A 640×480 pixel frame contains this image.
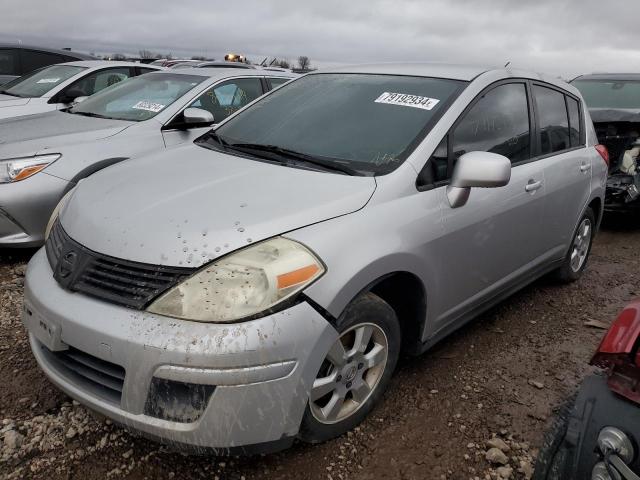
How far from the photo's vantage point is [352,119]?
2795mm

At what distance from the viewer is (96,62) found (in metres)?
7.23

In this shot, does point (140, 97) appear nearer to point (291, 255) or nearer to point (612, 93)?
point (291, 255)

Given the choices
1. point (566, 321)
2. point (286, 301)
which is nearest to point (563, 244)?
point (566, 321)

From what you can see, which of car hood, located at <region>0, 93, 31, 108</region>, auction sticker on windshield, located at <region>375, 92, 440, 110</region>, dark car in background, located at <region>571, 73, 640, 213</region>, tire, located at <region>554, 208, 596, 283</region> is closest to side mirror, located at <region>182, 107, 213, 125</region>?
auction sticker on windshield, located at <region>375, 92, 440, 110</region>

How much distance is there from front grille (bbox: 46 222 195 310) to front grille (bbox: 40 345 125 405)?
0.23 m

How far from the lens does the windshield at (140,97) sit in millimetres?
4715

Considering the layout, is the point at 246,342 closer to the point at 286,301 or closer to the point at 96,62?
the point at 286,301

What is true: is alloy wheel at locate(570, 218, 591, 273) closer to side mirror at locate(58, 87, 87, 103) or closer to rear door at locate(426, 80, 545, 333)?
rear door at locate(426, 80, 545, 333)

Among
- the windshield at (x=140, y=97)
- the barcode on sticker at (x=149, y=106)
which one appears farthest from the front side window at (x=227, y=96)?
the barcode on sticker at (x=149, y=106)

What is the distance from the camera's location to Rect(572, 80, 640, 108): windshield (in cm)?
670

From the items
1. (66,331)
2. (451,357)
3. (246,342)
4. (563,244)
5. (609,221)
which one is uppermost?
(246,342)

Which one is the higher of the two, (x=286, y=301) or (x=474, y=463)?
(x=286, y=301)

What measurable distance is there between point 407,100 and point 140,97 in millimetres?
3054

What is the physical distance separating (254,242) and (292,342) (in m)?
0.38
